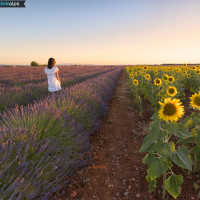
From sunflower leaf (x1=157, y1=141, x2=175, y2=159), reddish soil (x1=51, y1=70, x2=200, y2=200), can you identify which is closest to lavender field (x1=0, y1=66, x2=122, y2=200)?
reddish soil (x1=51, y1=70, x2=200, y2=200)

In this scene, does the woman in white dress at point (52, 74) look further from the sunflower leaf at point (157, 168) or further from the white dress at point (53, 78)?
the sunflower leaf at point (157, 168)

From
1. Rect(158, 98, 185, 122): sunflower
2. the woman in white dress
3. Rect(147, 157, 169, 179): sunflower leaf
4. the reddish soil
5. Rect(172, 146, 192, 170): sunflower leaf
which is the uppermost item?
the woman in white dress

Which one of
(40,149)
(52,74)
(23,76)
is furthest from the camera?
(23,76)

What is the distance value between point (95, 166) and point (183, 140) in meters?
1.31

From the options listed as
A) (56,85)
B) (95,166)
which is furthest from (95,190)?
(56,85)

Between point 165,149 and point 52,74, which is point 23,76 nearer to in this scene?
point 52,74

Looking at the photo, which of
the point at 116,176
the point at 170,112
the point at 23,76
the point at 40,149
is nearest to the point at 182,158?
the point at 170,112

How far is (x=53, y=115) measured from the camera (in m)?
2.34

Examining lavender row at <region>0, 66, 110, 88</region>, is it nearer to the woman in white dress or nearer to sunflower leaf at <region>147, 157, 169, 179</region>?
the woman in white dress

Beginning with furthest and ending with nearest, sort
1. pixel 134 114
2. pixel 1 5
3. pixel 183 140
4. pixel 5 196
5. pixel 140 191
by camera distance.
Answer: pixel 1 5 < pixel 134 114 < pixel 140 191 < pixel 183 140 < pixel 5 196

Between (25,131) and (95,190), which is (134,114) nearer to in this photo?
(95,190)

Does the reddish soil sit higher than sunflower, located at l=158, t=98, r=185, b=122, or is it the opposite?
sunflower, located at l=158, t=98, r=185, b=122

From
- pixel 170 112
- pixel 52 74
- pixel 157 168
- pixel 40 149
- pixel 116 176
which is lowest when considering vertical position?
pixel 116 176

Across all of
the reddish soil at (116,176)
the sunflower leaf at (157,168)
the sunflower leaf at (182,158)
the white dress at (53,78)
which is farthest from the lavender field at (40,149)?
the white dress at (53,78)
